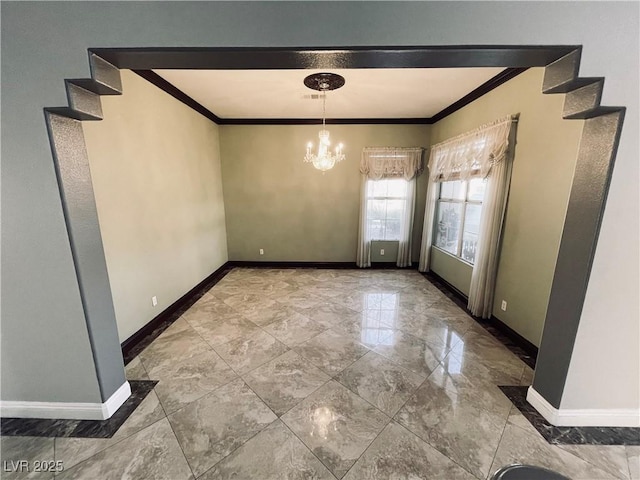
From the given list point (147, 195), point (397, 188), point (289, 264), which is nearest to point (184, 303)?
point (147, 195)

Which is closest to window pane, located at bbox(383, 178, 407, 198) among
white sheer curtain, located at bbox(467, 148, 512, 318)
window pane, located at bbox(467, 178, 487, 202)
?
window pane, located at bbox(467, 178, 487, 202)

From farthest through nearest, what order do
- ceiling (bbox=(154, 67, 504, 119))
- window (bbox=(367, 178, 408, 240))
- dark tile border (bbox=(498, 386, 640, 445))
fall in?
window (bbox=(367, 178, 408, 240)) < ceiling (bbox=(154, 67, 504, 119)) < dark tile border (bbox=(498, 386, 640, 445))

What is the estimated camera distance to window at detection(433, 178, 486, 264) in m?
3.24

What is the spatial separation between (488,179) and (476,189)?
48cm

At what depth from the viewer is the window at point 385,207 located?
15.0 ft

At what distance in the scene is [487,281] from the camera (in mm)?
2824

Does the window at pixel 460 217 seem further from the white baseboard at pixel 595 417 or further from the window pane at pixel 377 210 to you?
the white baseboard at pixel 595 417

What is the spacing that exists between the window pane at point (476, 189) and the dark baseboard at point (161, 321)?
4190mm

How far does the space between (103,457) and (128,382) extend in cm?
60

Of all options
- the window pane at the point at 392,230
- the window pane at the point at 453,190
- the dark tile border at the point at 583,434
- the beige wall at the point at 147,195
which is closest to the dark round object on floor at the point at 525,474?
the dark tile border at the point at 583,434

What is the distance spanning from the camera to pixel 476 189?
3221 millimetres

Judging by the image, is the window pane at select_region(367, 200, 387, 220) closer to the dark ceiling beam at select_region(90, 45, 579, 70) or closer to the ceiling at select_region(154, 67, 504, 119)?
the ceiling at select_region(154, 67, 504, 119)

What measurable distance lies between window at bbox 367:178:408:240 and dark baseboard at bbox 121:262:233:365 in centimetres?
315

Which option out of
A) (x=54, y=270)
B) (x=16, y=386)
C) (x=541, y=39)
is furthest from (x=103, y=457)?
(x=541, y=39)
